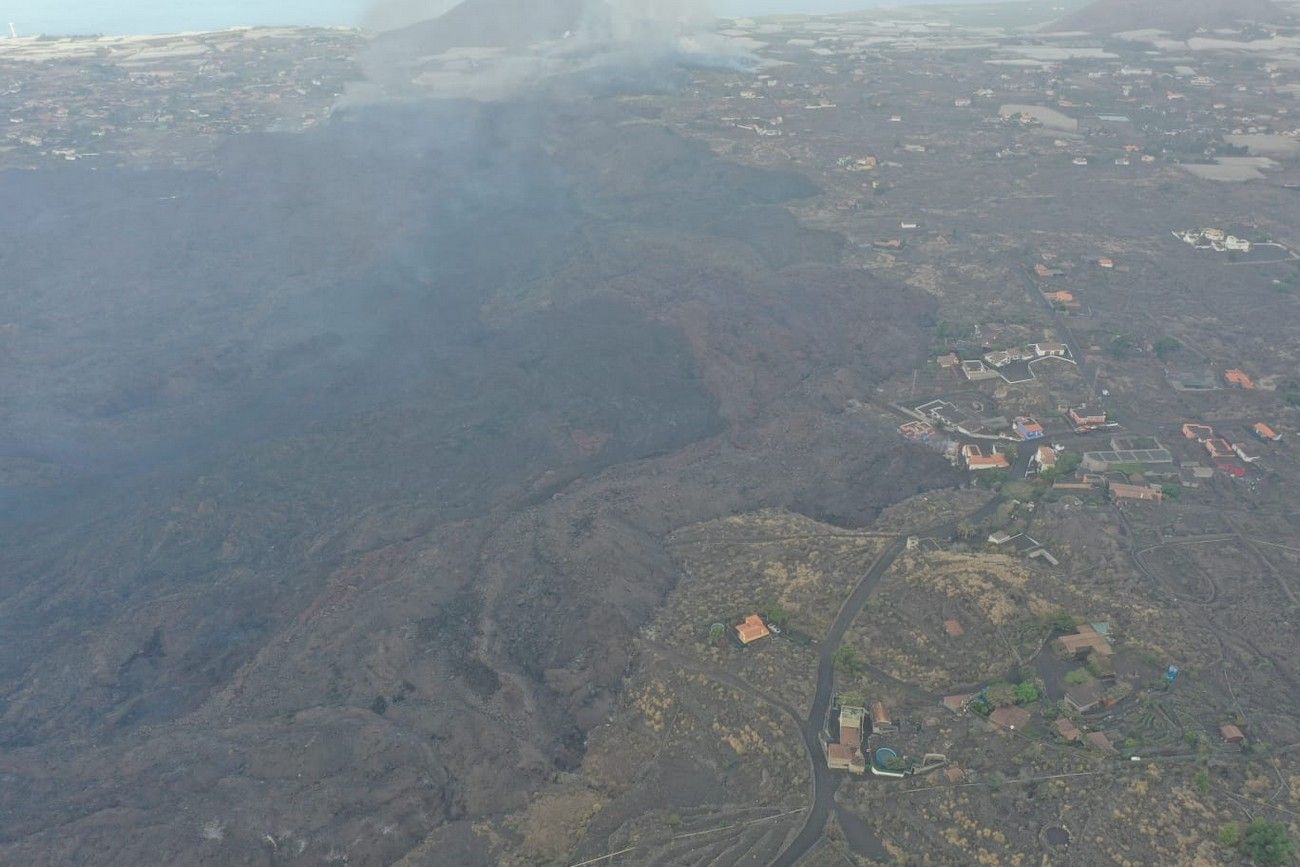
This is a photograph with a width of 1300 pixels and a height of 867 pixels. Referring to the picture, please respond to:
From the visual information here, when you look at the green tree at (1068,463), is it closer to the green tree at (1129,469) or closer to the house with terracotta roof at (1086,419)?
the green tree at (1129,469)

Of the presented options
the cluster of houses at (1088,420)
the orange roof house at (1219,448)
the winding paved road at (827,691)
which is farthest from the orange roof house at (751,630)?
the orange roof house at (1219,448)

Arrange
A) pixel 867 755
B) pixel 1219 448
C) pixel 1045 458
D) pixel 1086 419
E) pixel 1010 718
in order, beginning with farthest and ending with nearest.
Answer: pixel 1086 419
pixel 1219 448
pixel 1045 458
pixel 1010 718
pixel 867 755

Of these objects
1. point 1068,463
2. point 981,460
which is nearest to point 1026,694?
point 981,460

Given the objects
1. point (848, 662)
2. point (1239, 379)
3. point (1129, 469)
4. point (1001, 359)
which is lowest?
point (1129, 469)

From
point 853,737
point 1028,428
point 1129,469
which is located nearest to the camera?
point 853,737

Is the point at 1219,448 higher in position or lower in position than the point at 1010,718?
lower

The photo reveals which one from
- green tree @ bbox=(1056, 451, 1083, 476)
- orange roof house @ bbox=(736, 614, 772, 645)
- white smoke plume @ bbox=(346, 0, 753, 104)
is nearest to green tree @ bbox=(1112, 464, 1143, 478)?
green tree @ bbox=(1056, 451, 1083, 476)

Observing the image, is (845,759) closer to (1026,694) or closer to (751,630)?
(751,630)
